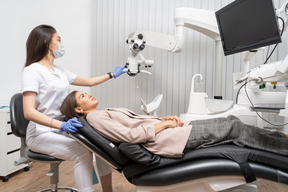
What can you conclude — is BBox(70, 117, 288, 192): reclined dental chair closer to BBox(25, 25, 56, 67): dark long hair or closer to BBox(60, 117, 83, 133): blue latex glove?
BBox(60, 117, 83, 133): blue latex glove

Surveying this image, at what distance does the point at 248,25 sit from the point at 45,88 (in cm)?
142

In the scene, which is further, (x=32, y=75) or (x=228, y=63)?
(x=228, y=63)

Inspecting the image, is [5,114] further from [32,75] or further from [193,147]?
[193,147]

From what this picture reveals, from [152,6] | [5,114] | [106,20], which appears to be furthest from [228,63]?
[5,114]

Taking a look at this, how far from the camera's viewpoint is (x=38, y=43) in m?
1.47

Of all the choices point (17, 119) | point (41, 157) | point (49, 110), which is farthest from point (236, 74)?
point (17, 119)

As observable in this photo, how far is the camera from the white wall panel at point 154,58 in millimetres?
2434

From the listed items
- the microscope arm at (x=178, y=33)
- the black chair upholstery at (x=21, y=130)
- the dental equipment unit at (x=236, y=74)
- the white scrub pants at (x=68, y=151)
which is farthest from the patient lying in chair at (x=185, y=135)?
the microscope arm at (x=178, y=33)

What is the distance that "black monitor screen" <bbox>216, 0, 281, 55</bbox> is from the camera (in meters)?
1.30

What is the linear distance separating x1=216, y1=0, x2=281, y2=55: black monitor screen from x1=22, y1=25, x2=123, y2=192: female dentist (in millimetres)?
1229

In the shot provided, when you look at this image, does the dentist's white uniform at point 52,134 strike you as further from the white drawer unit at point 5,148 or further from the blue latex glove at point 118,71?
the white drawer unit at point 5,148

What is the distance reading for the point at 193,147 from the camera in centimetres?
112

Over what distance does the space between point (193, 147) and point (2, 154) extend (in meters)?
1.80

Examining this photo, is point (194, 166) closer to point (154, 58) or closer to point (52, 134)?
point (52, 134)
